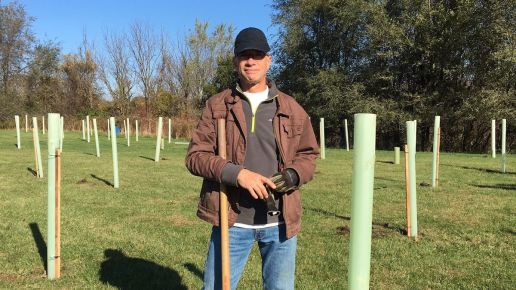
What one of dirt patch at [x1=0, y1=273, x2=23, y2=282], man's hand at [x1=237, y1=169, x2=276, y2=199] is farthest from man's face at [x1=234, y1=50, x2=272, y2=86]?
dirt patch at [x1=0, y1=273, x2=23, y2=282]

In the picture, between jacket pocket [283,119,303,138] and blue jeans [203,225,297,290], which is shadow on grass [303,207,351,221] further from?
jacket pocket [283,119,303,138]

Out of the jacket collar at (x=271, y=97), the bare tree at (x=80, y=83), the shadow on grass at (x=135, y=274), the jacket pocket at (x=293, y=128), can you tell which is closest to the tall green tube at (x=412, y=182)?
the shadow on grass at (x=135, y=274)

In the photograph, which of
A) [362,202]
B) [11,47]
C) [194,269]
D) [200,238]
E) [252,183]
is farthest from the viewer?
[11,47]

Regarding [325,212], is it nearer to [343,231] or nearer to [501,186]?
[343,231]

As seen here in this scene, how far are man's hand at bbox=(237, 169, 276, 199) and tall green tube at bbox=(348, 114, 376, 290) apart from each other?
68 cm

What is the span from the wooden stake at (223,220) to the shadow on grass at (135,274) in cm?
223

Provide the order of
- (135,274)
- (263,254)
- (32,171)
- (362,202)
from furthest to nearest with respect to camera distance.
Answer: (32,171) → (135,274) → (263,254) → (362,202)

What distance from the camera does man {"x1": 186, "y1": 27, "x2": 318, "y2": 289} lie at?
269 cm

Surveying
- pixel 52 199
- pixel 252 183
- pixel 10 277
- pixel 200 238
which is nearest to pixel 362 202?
pixel 252 183

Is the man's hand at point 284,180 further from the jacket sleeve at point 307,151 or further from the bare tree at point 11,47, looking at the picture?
the bare tree at point 11,47

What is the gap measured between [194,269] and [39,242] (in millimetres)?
2267

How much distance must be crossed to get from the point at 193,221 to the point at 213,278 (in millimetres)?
4687

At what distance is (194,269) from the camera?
5203mm

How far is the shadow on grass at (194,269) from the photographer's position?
5.04 metres
